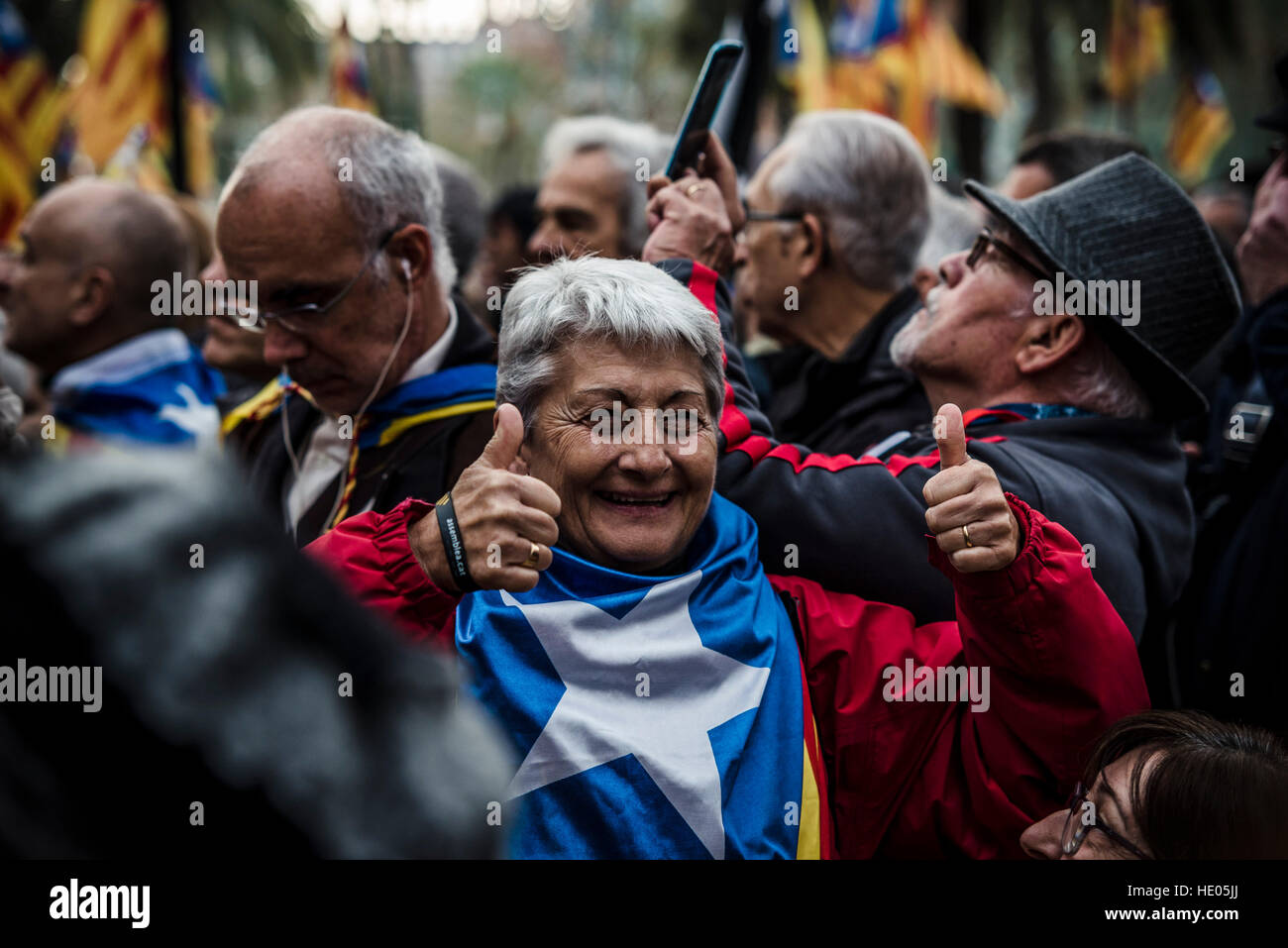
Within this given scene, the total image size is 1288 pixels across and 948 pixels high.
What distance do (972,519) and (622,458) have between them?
64 centimetres

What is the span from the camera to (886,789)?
2.39 m

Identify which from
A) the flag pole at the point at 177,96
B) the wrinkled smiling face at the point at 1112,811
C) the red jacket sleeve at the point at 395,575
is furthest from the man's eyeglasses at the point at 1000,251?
the flag pole at the point at 177,96

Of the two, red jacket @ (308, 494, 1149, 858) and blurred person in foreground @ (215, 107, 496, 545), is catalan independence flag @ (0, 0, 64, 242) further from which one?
red jacket @ (308, 494, 1149, 858)

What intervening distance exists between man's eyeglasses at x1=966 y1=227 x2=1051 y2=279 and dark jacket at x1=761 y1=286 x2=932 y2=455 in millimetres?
332

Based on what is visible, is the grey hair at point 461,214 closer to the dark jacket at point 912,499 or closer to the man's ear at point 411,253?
the man's ear at point 411,253

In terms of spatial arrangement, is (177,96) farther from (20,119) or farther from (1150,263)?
(1150,263)

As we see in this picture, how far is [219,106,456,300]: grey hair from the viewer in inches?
122

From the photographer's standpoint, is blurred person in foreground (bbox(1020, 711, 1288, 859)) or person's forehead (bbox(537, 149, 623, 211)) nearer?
blurred person in foreground (bbox(1020, 711, 1288, 859))

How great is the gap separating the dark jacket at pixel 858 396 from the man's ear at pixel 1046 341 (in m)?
0.37

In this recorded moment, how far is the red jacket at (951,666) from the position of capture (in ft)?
6.87

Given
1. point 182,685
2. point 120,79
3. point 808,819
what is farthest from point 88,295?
point 120,79

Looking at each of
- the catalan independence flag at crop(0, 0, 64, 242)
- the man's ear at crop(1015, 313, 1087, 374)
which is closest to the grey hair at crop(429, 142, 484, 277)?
the man's ear at crop(1015, 313, 1087, 374)

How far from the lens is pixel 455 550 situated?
1957 mm
